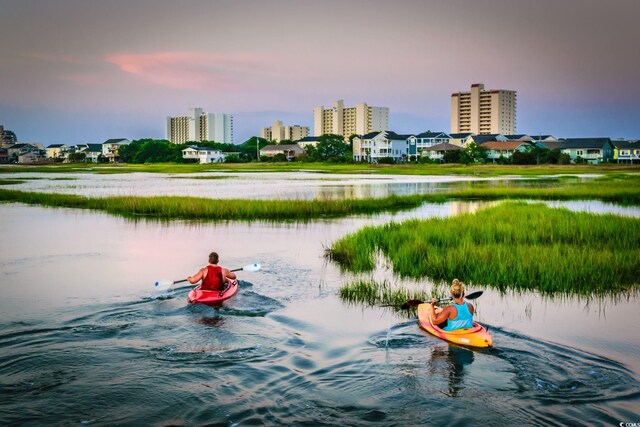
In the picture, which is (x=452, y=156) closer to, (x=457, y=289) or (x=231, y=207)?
(x=231, y=207)

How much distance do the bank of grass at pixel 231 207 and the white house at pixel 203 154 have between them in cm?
13046

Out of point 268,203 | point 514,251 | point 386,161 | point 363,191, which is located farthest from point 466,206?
point 386,161

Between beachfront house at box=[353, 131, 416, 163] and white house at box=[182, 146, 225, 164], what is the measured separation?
42.0m

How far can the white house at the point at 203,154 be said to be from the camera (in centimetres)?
17250

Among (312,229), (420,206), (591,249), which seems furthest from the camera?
(420,206)

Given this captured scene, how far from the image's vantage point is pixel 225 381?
1003 cm

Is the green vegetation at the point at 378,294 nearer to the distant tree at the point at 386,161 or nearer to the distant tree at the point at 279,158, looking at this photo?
the distant tree at the point at 386,161

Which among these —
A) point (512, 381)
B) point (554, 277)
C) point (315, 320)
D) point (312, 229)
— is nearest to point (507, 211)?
point (312, 229)

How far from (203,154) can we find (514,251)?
159 m

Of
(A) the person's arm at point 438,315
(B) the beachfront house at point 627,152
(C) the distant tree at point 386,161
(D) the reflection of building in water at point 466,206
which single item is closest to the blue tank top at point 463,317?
(A) the person's arm at point 438,315

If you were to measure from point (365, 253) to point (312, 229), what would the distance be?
9.04 metres

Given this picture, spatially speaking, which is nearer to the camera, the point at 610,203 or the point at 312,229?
the point at 312,229

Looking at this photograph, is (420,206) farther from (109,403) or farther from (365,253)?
(109,403)

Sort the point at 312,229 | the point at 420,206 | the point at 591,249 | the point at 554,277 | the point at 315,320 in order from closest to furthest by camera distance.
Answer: the point at 315,320, the point at 554,277, the point at 591,249, the point at 312,229, the point at 420,206
